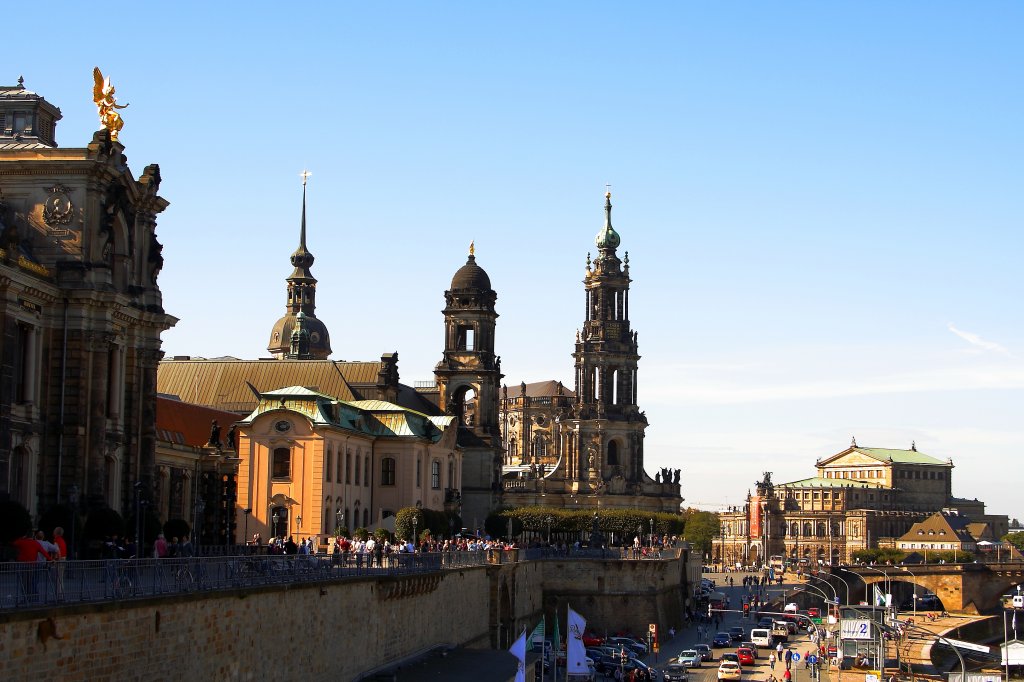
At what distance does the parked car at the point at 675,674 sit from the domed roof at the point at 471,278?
46.1 meters

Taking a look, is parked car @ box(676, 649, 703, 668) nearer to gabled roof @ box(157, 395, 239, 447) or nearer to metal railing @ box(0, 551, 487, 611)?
gabled roof @ box(157, 395, 239, 447)

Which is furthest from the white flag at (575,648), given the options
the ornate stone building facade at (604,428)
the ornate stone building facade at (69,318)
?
the ornate stone building facade at (604,428)

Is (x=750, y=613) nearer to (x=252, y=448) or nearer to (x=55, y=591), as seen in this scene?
(x=252, y=448)

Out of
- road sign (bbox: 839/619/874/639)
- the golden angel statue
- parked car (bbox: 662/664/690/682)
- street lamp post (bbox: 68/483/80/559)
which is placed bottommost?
parked car (bbox: 662/664/690/682)

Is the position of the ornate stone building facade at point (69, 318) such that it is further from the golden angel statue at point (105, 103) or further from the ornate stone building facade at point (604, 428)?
the ornate stone building facade at point (604, 428)

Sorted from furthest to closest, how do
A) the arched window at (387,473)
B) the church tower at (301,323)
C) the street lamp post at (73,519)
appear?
1. the church tower at (301,323)
2. the arched window at (387,473)
3. the street lamp post at (73,519)

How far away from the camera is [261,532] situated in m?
71.8

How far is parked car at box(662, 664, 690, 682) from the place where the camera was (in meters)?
68.5

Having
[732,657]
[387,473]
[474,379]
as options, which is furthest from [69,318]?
[474,379]

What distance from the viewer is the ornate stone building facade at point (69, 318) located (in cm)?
4447

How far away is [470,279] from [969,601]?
55.2 metres

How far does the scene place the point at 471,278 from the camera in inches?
4518

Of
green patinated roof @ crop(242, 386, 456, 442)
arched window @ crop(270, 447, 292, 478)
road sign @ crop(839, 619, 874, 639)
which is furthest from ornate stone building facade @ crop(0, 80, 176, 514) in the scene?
road sign @ crop(839, 619, 874, 639)

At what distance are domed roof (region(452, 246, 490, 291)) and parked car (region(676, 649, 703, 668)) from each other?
42746 mm
